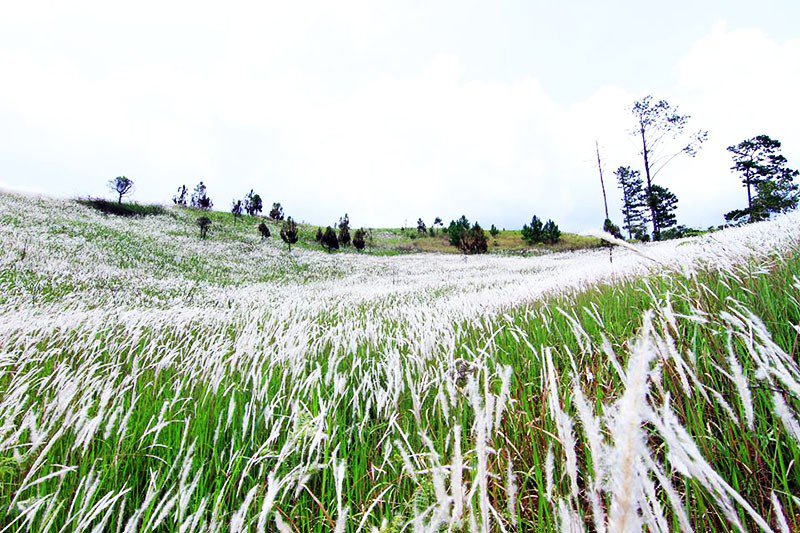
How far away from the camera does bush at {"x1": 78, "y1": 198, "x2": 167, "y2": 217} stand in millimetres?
50044

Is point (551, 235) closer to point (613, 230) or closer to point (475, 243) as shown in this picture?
point (475, 243)

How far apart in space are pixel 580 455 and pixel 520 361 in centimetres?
116

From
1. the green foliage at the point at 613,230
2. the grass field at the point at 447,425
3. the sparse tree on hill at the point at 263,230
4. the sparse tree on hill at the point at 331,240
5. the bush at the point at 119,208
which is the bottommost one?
the grass field at the point at 447,425

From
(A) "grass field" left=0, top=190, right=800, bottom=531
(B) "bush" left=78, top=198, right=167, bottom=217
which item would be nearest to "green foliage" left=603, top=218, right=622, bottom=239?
(A) "grass field" left=0, top=190, right=800, bottom=531

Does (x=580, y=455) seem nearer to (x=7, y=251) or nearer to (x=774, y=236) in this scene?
(x=774, y=236)

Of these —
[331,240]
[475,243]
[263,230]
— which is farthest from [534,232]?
[263,230]

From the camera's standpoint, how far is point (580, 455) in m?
1.93

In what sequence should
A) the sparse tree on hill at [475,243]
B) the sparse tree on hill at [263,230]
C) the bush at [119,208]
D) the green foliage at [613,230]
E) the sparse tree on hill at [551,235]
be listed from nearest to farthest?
the green foliage at [613,230] → the sparse tree on hill at [263,230] → the bush at [119,208] → the sparse tree on hill at [475,243] → the sparse tree on hill at [551,235]

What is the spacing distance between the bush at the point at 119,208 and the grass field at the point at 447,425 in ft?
182

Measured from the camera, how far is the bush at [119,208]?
50.0m

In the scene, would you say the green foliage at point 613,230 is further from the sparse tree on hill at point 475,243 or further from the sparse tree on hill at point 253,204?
the sparse tree on hill at point 253,204

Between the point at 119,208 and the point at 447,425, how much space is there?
65.4 m


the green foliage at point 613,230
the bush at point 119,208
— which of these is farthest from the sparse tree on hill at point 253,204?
the green foliage at point 613,230

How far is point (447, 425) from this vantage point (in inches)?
64.6
